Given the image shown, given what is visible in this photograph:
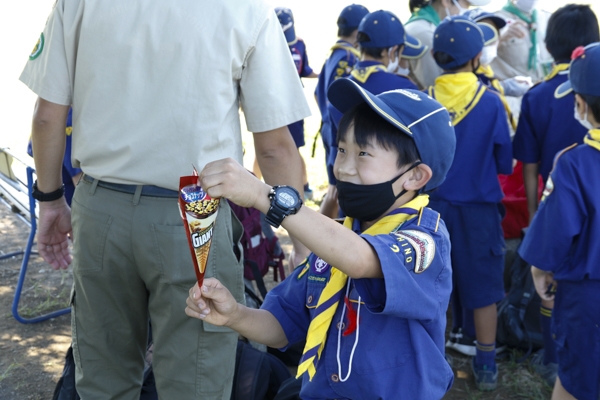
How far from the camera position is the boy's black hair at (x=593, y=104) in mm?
2846

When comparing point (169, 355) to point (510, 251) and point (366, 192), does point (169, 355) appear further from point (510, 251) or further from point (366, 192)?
point (510, 251)

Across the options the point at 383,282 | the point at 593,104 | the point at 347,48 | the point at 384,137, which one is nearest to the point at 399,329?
the point at 383,282

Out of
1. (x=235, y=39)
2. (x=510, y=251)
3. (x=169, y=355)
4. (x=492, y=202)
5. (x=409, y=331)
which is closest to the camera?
(x=409, y=331)

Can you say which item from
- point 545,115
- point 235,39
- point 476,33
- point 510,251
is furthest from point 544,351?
point 235,39

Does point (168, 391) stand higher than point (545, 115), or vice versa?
point (545, 115)

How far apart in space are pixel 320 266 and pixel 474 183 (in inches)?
83.3

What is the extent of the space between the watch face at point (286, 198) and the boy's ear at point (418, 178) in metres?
0.44

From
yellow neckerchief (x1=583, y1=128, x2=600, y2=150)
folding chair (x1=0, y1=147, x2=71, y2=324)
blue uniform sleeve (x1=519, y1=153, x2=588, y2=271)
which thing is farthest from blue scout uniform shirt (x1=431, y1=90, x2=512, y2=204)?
folding chair (x1=0, y1=147, x2=71, y2=324)

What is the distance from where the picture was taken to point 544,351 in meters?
3.95

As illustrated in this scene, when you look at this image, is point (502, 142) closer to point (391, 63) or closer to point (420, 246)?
point (391, 63)

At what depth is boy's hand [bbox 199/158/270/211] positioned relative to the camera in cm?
149

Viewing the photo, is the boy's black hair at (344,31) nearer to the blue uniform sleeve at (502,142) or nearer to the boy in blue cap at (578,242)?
the blue uniform sleeve at (502,142)

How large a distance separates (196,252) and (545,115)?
9.71ft

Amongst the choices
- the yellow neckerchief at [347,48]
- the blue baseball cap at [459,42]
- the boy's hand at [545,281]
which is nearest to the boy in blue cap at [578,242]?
the boy's hand at [545,281]
